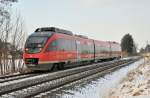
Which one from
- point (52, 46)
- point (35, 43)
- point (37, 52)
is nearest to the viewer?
point (37, 52)

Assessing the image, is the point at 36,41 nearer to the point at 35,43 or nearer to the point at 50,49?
the point at 35,43

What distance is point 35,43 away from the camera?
2442 cm

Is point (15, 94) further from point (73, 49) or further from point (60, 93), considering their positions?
point (73, 49)

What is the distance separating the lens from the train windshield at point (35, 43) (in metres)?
24.2

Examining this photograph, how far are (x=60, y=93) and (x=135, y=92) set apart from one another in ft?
11.5

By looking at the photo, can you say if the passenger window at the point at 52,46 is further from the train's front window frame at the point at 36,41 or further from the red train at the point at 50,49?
the train's front window frame at the point at 36,41

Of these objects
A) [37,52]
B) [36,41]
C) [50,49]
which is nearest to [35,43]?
[36,41]

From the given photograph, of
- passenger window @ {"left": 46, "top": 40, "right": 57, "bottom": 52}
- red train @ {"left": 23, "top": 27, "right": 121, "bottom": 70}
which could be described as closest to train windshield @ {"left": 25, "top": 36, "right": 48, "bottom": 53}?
red train @ {"left": 23, "top": 27, "right": 121, "bottom": 70}

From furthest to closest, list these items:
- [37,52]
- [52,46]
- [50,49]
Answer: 1. [52,46]
2. [50,49]
3. [37,52]

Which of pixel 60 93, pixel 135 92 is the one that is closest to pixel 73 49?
pixel 60 93

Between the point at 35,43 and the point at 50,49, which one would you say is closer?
the point at 35,43

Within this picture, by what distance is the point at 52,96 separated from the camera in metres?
12.0

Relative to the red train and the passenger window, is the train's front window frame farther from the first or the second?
the passenger window

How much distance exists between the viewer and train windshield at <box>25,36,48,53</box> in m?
24.2
